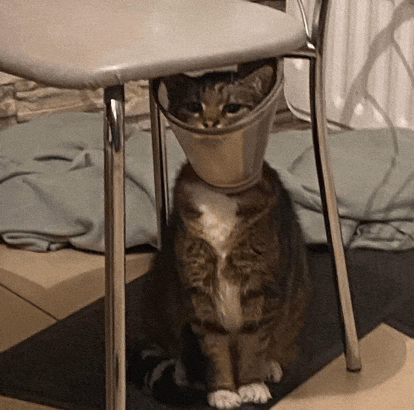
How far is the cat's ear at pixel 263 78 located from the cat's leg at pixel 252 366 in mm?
377

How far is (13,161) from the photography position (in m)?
1.64

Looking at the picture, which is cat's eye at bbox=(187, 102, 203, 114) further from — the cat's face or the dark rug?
the dark rug

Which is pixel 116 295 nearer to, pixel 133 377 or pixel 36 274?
pixel 133 377

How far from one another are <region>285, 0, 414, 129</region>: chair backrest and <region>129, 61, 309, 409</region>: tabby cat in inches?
29.6

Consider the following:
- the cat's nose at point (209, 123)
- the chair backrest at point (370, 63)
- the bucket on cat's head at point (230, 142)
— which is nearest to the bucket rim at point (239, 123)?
the bucket on cat's head at point (230, 142)

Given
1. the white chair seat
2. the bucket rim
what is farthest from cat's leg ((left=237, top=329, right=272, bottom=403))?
the white chair seat

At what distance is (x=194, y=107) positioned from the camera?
0.96 metres

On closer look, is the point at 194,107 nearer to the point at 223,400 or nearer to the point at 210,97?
the point at 210,97

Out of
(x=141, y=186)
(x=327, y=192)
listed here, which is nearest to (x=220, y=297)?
(x=327, y=192)

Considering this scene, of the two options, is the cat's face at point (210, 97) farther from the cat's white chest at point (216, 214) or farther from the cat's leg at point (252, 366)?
the cat's leg at point (252, 366)

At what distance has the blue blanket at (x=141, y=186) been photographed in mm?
1450

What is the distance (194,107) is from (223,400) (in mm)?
447

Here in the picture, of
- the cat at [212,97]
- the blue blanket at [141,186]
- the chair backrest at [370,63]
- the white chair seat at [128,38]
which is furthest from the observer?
the chair backrest at [370,63]

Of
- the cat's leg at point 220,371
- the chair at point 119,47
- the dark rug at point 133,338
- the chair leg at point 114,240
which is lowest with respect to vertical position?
the dark rug at point 133,338
